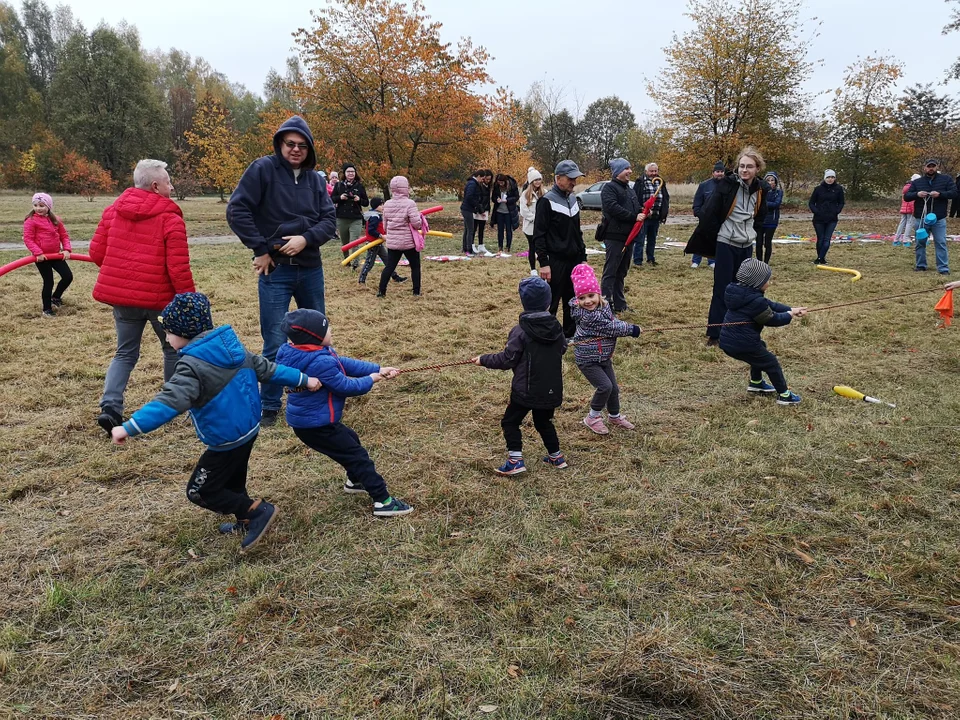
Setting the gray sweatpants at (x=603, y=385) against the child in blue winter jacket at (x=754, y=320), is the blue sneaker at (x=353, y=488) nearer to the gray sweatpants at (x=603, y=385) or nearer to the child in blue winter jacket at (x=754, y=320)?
the gray sweatpants at (x=603, y=385)

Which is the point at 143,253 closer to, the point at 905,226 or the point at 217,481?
the point at 217,481

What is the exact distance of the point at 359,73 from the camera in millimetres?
20859

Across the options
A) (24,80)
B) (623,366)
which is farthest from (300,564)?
(24,80)

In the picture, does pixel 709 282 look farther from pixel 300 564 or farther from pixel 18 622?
pixel 18 622

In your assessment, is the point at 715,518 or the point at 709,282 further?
the point at 709,282

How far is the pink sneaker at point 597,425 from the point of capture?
16.1 ft

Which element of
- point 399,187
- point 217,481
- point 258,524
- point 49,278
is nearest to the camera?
point 217,481

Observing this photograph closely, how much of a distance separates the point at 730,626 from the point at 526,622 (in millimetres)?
908

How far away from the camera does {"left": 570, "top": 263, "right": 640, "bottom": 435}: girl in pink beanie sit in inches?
192

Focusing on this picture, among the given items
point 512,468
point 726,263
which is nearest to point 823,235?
Result: point 726,263

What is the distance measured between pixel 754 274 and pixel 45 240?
30.2 ft

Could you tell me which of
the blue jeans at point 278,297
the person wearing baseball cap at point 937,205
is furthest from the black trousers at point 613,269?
the person wearing baseball cap at point 937,205

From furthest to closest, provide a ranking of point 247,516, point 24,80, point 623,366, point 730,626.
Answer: point 24,80 < point 623,366 < point 247,516 < point 730,626

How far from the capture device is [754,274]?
5.41 m
